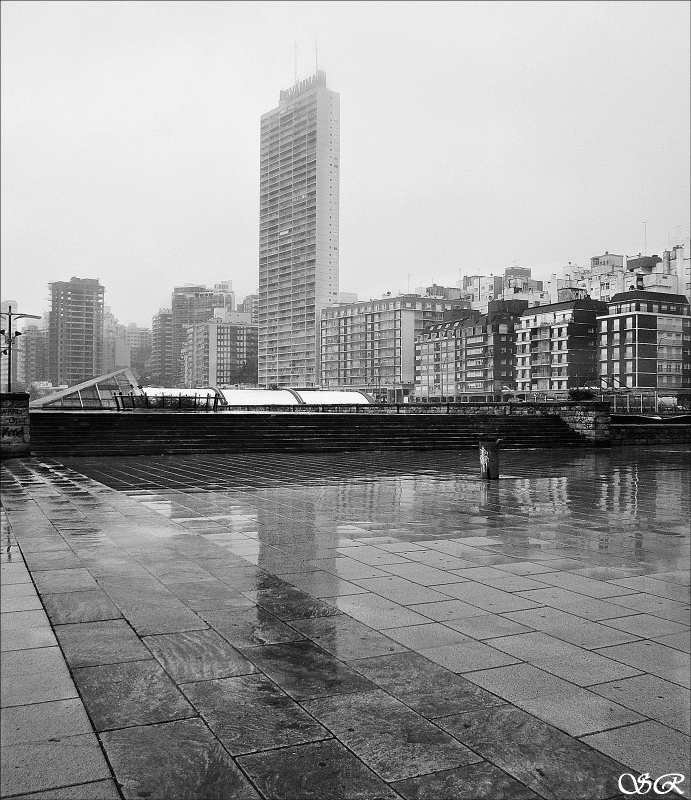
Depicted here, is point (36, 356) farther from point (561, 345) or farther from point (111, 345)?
point (561, 345)

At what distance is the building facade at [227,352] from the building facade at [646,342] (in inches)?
2332

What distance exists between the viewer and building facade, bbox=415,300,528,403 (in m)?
107

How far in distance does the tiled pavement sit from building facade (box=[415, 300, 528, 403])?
99782mm

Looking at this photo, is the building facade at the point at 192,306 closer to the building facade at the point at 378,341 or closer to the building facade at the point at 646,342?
the building facade at the point at 378,341

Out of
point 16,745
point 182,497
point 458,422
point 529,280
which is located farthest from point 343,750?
point 529,280

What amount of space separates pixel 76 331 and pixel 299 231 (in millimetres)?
158035

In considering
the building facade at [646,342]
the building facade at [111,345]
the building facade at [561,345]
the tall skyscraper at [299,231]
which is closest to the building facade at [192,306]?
the tall skyscraper at [299,231]

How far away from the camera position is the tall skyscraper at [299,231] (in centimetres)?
15875

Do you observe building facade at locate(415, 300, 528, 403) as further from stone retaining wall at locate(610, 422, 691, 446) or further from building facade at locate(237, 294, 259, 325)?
stone retaining wall at locate(610, 422, 691, 446)

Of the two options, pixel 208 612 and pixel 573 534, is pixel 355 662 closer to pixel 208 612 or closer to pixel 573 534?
pixel 208 612

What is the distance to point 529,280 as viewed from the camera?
402 ft

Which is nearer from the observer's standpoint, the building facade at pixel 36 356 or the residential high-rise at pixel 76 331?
the residential high-rise at pixel 76 331

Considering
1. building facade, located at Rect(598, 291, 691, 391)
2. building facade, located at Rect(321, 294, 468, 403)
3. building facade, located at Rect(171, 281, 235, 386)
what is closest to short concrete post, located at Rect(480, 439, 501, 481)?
building facade, located at Rect(171, 281, 235, 386)

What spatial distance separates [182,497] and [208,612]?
255 inches
